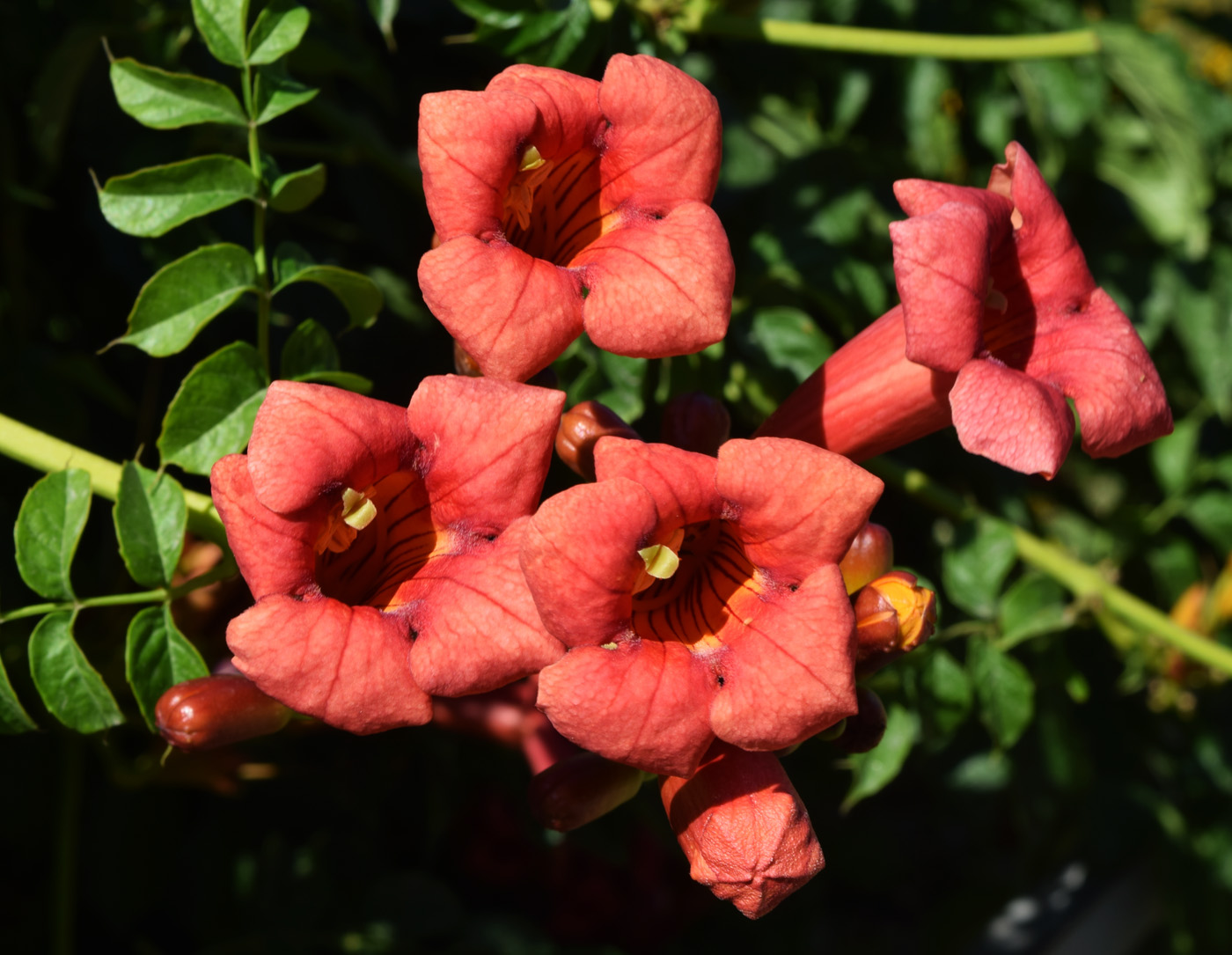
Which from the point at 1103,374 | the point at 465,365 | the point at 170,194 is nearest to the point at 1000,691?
the point at 1103,374

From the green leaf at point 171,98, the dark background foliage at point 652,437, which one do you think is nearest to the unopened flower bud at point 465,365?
the dark background foliage at point 652,437

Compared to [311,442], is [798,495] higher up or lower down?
higher up

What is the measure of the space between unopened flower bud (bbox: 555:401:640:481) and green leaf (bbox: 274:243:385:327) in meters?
0.44

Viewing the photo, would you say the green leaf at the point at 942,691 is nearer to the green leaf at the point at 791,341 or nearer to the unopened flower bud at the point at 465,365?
the green leaf at the point at 791,341

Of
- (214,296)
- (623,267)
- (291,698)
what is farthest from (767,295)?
(291,698)

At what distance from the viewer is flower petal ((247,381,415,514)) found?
132cm

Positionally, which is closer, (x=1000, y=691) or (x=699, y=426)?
(x=699, y=426)

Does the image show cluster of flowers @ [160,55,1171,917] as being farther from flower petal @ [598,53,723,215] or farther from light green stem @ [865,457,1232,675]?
light green stem @ [865,457,1232,675]

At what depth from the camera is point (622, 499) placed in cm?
132

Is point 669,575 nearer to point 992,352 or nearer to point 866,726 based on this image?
point 866,726

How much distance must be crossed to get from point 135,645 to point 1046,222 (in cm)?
169

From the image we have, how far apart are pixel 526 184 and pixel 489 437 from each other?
0.50 metres

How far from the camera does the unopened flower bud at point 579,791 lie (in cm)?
164

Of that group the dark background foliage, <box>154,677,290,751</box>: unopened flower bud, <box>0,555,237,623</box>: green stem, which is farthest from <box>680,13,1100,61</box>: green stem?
<box>154,677,290,751</box>: unopened flower bud
